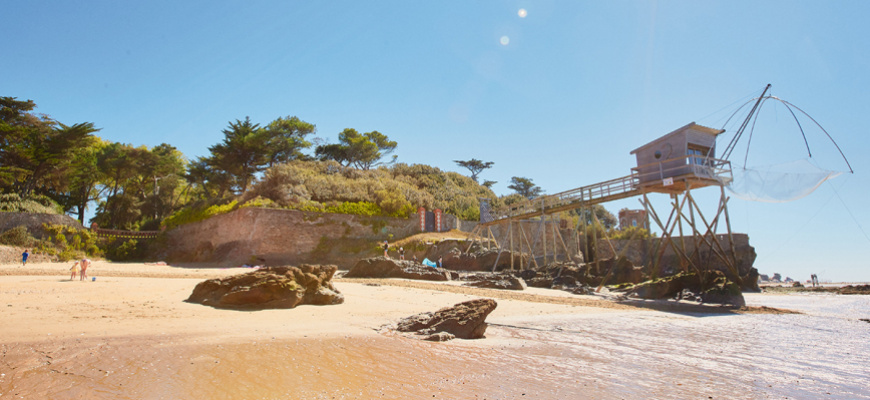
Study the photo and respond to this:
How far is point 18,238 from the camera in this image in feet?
64.3

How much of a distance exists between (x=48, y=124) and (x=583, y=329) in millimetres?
33089

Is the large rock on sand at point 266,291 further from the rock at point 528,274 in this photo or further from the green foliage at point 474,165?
the green foliage at point 474,165

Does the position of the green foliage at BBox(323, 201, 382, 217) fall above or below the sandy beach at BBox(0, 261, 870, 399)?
above

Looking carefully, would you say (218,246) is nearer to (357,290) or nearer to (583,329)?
(357,290)

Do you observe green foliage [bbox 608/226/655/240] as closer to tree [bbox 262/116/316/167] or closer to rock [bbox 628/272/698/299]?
rock [bbox 628/272/698/299]

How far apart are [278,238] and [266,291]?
58.1 ft

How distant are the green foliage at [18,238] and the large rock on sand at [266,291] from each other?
18.7m

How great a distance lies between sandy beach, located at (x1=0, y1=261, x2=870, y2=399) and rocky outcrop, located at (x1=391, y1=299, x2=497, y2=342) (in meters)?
0.29

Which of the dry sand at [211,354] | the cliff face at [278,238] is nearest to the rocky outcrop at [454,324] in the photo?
the dry sand at [211,354]

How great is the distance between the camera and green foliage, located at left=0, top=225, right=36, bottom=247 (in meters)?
19.4

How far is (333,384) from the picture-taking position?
11.4 ft

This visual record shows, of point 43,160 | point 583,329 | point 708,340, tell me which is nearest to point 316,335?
point 583,329

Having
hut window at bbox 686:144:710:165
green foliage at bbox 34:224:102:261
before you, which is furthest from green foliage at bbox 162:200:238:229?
hut window at bbox 686:144:710:165

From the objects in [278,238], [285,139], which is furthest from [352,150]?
[278,238]
